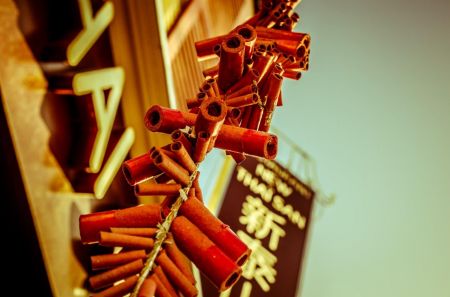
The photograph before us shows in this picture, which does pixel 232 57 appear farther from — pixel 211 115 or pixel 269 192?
pixel 269 192

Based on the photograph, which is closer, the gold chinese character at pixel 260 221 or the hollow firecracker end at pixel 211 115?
the hollow firecracker end at pixel 211 115

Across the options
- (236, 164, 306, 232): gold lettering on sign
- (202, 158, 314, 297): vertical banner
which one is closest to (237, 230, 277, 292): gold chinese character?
(202, 158, 314, 297): vertical banner

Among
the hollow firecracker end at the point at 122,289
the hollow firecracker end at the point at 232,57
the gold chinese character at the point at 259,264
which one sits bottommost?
the gold chinese character at the point at 259,264

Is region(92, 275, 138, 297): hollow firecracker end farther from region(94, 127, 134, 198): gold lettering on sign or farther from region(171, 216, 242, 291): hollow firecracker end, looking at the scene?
region(94, 127, 134, 198): gold lettering on sign

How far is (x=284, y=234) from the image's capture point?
4141 mm

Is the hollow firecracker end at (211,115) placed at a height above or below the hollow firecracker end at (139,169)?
above

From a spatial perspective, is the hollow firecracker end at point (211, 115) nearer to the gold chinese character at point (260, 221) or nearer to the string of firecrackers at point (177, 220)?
the string of firecrackers at point (177, 220)

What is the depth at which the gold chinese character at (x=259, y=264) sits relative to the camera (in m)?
3.47

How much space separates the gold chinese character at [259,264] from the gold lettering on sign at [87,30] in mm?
2236

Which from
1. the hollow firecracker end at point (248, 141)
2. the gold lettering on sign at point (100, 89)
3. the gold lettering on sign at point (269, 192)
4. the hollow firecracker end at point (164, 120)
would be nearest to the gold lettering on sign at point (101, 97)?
the gold lettering on sign at point (100, 89)

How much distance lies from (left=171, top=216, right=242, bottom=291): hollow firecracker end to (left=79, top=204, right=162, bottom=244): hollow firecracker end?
0.09 meters

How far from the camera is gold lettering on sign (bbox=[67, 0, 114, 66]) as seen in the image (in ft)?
6.86

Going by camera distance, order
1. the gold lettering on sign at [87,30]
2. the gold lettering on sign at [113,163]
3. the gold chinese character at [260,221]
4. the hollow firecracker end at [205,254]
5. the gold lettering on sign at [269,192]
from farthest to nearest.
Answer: the gold lettering on sign at [269,192], the gold chinese character at [260,221], the gold lettering on sign at [113,163], the gold lettering on sign at [87,30], the hollow firecracker end at [205,254]

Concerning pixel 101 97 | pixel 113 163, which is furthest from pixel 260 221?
pixel 101 97
